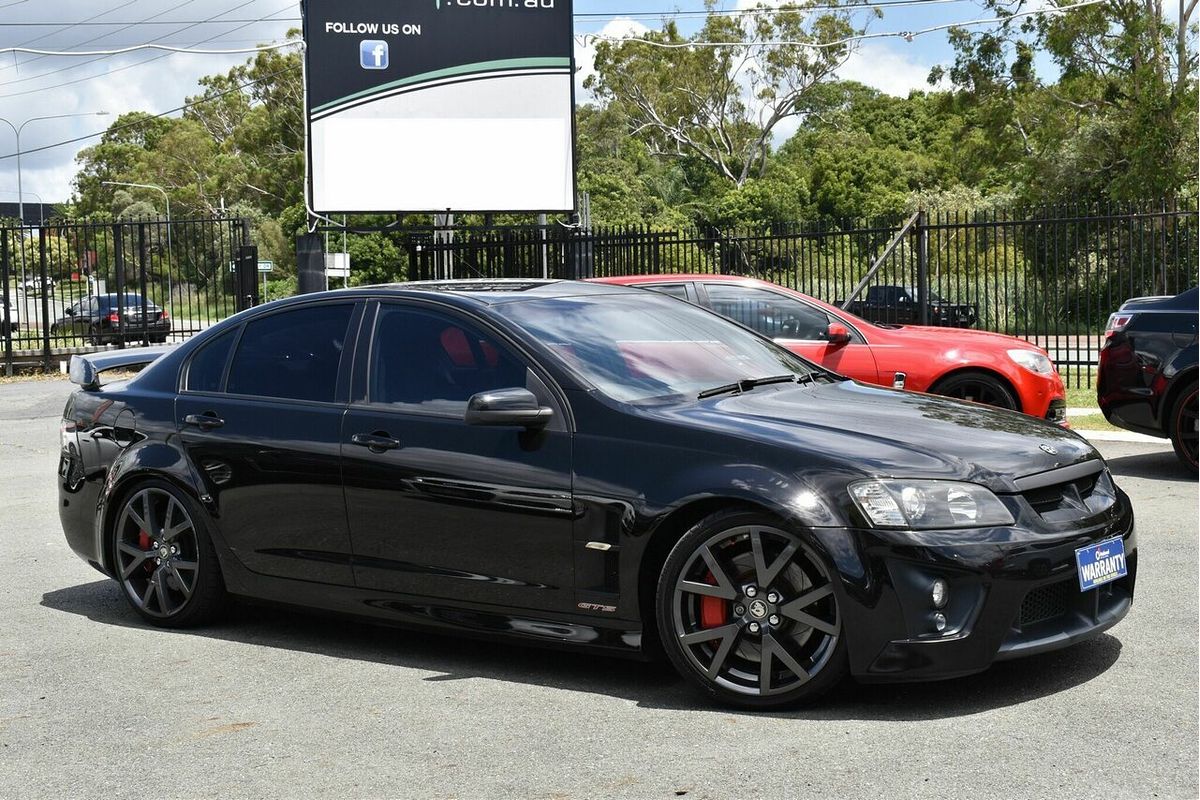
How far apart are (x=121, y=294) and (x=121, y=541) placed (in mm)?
19444

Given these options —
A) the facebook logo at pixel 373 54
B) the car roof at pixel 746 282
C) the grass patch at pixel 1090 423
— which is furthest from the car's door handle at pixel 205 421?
the facebook logo at pixel 373 54

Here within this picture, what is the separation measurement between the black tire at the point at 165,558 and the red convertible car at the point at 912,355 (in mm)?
5658

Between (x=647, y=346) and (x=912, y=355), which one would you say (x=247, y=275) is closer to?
(x=912, y=355)

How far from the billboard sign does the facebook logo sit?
0.06 ft

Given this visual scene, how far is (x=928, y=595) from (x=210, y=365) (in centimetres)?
347

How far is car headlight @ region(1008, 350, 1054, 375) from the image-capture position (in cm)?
1165

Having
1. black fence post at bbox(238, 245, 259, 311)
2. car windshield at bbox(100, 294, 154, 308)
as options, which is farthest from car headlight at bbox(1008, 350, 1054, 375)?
car windshield at bbox(100, 294, 154, 308)

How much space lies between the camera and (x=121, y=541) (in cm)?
667

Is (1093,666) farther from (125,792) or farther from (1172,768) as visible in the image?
(125,792)

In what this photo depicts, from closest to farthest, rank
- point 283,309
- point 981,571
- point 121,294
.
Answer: point 981,571 → point 283,309 → point 121,294

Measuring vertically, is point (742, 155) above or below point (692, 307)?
above

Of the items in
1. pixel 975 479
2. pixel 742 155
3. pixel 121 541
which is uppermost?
pixel 742 155

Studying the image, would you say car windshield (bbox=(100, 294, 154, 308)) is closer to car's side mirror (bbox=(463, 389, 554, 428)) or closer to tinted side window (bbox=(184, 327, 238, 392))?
tinted side window (bbox=(184, 327, 238, 392))

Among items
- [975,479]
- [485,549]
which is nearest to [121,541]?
[485,549]
